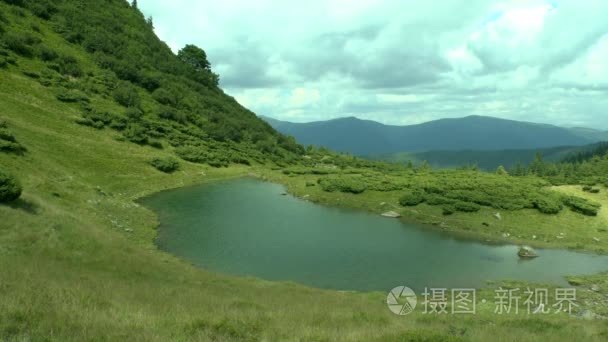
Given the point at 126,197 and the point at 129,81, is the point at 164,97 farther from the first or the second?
the point at 126,197

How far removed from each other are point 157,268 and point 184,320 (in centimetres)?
1729

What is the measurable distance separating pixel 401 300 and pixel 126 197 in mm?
46371

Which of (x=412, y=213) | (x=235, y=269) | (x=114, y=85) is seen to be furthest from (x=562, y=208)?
(x=114, y=85)

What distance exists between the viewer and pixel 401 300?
31.3 meters

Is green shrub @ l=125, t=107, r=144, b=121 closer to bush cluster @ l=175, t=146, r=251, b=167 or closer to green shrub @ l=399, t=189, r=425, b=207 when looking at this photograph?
bush cluster @ l=175, t=146, r=251, b=167

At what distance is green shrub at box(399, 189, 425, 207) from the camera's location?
234 ft

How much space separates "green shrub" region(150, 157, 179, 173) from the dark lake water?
16.2 m

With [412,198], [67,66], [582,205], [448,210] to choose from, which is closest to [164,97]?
[67,66]

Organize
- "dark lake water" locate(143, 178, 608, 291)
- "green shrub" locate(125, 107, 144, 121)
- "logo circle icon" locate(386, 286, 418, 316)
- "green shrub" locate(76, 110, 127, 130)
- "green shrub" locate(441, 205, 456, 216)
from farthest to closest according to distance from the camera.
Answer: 1. "green shrub" locate(125, 107, 144, 121)
2. "green shrub" locate(76, 110, 127, 130)
3. "green shrub" locate(441, 205, 456, 216)
4. "dark lake water" locate(143, 178, 608, 291)
5. "logo circle icon" locate(386, 286, 418, 316)

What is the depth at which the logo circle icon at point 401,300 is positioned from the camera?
27570 mm

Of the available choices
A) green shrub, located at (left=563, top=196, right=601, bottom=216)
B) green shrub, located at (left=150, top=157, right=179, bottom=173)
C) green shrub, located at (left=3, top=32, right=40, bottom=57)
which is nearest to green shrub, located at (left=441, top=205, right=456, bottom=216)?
green shrub, located at (left=563, top=196, right=601, bottom=216)

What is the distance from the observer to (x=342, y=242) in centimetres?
4850
